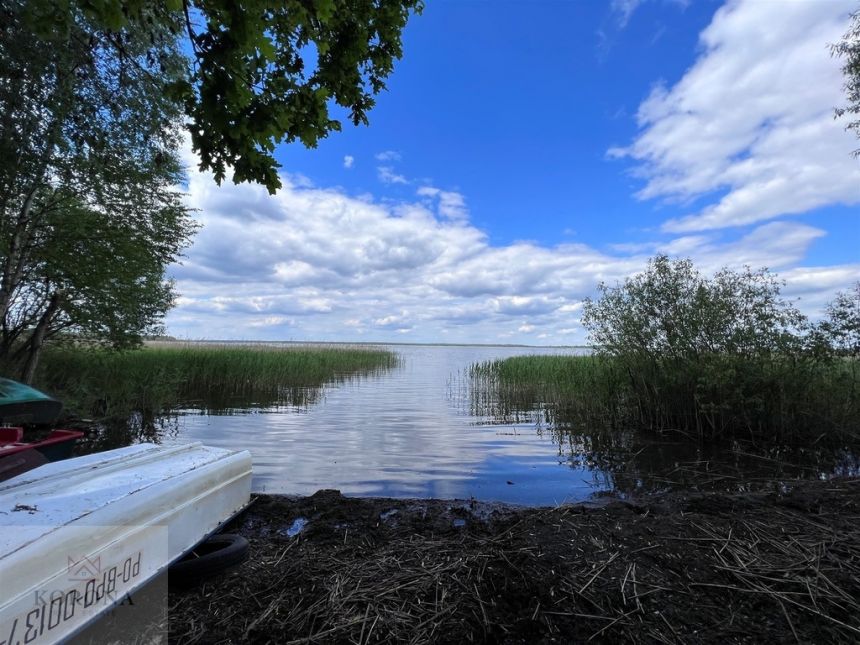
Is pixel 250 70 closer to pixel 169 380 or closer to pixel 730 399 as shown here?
pixel 730 399

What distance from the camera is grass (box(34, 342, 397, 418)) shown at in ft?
39.3

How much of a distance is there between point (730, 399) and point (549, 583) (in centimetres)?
887

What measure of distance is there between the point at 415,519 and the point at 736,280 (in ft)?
30.7

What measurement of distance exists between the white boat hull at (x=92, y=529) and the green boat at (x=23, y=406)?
1.29 m

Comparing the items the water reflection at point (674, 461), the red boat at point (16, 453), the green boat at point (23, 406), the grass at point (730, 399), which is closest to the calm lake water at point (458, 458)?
the water reflection at point (674, 461)

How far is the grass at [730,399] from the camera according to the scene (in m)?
9.34

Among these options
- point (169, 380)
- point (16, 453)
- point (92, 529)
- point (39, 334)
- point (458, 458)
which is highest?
point (39, 334)

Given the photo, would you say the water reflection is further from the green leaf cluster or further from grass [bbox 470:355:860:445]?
the green leaf cluster

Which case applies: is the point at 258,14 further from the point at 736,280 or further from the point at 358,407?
the point at 358,407

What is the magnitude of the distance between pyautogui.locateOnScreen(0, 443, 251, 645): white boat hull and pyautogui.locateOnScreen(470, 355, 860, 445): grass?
962 cm

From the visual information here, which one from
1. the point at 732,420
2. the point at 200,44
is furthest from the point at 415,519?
the point at 732,420

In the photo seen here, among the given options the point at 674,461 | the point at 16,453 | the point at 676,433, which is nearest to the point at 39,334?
the point at 16,453

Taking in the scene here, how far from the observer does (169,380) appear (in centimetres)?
1402

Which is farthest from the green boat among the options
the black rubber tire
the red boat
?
the black rubber tire
